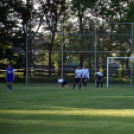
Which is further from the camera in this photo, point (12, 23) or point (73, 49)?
point (12, 23)

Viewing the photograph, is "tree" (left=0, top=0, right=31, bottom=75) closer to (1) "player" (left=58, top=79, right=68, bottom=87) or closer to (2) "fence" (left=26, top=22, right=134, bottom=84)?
(2) "fence" (left=26, top=22, right=134, bottom=84)

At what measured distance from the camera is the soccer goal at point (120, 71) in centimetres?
3562

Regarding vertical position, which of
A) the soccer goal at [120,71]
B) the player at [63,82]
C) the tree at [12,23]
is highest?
the tree at [12,23]

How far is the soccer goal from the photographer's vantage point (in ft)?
117

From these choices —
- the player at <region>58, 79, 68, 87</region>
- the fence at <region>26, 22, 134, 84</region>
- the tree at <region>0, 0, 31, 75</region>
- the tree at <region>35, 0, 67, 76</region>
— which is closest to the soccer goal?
the fence at <region>26, 22, 134, 84</region>

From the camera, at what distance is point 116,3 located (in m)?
41.5

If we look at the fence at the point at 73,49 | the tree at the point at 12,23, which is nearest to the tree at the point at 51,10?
the tree at the point at 12,23

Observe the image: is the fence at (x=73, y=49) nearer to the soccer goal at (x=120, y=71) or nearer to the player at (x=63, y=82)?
the soccer goal at (x=120, y=71)

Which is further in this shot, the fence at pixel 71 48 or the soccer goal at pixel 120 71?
the fence at pixel 71 48

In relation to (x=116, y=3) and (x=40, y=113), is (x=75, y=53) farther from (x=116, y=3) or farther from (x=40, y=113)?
(x=40, y=113)

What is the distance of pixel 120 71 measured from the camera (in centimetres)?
3628

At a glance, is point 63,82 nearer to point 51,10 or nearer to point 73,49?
point 73,49

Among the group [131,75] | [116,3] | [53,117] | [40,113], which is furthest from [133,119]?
[116,3]

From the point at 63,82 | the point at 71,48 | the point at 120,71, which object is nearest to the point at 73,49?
the point at 71,48
